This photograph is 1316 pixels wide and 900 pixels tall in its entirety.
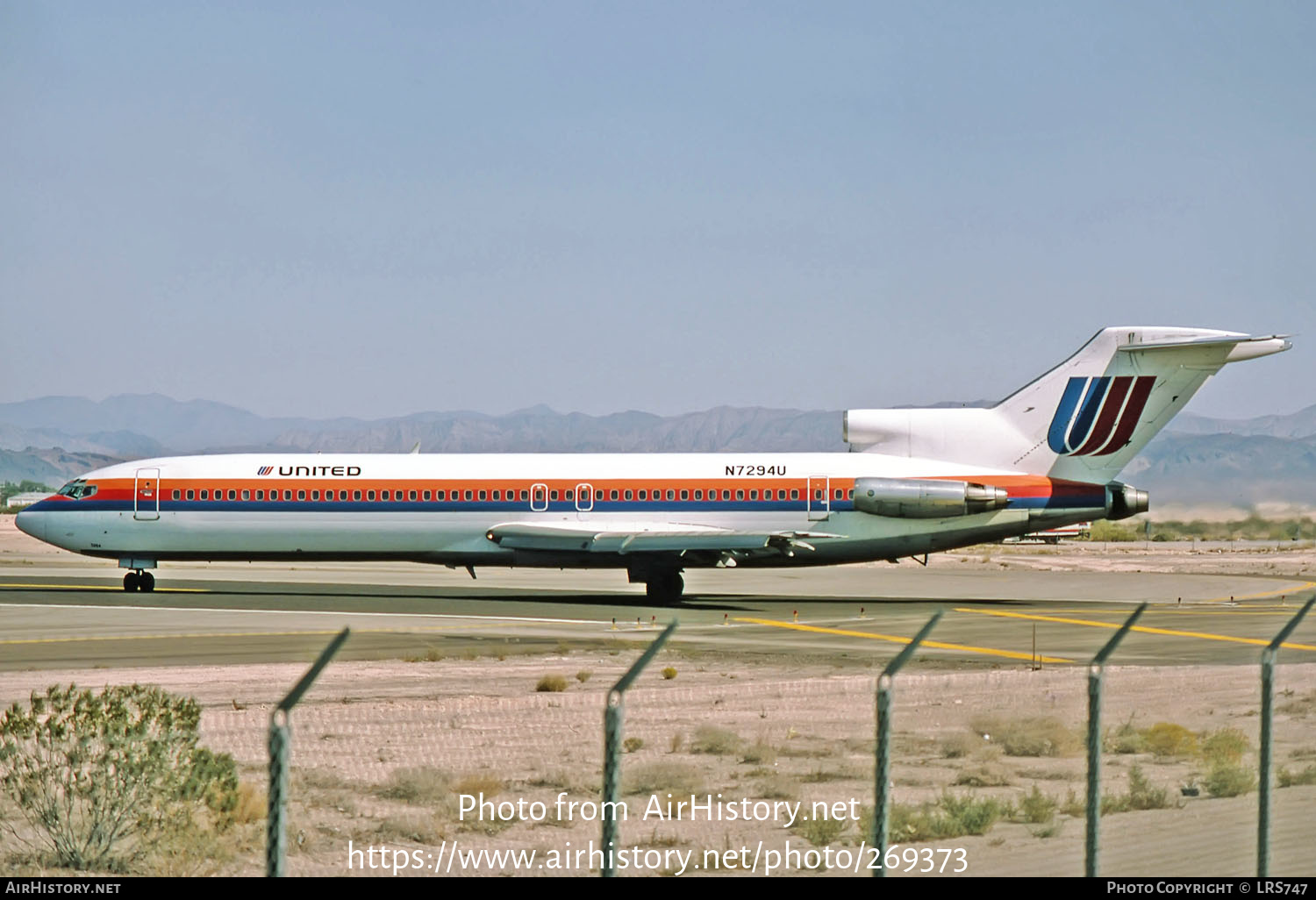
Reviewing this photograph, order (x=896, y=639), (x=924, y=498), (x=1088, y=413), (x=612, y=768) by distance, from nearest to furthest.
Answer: (x=612, y=768), (x=896, y=639), (x=924, y=498), (x=1088, y=413)

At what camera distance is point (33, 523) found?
122ft

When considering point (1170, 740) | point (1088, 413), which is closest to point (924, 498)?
point (1088, 413)

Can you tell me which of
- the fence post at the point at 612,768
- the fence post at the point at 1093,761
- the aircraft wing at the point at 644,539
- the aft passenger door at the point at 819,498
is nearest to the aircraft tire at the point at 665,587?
the aircraft wing at the point at 644,539

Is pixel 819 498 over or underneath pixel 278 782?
over

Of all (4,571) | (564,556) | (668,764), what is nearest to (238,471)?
(564,556)

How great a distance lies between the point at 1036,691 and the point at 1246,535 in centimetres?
3045

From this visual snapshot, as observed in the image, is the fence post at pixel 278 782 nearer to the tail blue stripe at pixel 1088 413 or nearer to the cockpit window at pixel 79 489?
the tail blue stripe at pixel 1088 413

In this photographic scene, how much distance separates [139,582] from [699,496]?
14553mm

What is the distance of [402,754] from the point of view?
10203 mm

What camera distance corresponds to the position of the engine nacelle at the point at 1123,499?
3559 cm

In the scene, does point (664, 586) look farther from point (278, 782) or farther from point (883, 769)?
point (278, 782)

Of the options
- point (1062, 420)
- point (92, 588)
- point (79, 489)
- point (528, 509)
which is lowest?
point (92, 588)

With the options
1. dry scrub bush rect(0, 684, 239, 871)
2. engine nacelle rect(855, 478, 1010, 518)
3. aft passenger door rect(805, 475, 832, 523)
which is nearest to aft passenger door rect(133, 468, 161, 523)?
aft passenger door rect(805, 475, 832, 523)

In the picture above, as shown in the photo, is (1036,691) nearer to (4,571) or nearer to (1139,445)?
(1139,445)
